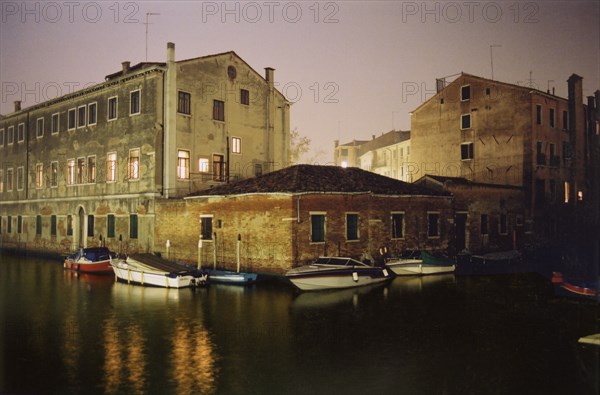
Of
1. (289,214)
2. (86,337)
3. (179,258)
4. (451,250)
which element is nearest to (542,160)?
(451,250)

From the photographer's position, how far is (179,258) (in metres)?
27.1

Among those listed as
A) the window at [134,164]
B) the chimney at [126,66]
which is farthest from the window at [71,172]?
the chimney at [126,66]

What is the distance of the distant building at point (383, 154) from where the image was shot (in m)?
57.7

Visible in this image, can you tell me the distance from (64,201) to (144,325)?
79.1 feet

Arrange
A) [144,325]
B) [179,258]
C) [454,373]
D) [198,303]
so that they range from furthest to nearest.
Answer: [179,258] → [198,303] → [144,325] → [454,373]

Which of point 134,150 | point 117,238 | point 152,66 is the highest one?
point 152,66

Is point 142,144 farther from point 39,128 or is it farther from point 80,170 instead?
point 39,128

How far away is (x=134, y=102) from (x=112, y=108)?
2.43 m

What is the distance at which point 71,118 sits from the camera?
3428 cm

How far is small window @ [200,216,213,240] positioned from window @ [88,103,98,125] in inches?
476

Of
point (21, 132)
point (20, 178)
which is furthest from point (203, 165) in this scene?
point (21, 132)

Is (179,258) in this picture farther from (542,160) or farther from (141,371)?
(542,160)

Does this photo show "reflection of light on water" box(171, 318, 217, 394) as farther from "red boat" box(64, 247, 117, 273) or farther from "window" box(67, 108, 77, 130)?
"window" box(67, 108, 77, 130)

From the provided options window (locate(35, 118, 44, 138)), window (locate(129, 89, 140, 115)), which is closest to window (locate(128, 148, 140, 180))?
window (locate(129, 89, 140, 115))
